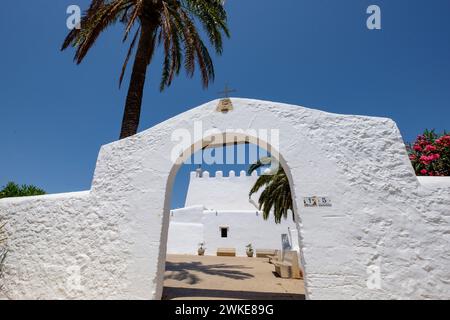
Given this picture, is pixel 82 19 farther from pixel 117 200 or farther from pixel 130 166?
pixel 117 200

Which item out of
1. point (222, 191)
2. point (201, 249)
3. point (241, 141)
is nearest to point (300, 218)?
point (241, 141)

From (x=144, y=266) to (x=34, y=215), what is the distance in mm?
2984

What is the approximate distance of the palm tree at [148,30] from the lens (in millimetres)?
7324

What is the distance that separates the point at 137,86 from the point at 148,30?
1.99 metres

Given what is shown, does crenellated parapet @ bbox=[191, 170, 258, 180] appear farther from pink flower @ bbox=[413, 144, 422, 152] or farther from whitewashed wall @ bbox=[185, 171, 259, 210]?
pink flower @ bbox=[413, 144, 422, 152]

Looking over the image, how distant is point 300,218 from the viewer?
13.8 feet

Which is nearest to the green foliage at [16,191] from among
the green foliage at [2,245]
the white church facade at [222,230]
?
the green foliage at [2,245]

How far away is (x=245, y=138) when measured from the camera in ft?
16.7

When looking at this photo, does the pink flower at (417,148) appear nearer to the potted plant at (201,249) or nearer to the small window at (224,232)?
the small window at (224,232)

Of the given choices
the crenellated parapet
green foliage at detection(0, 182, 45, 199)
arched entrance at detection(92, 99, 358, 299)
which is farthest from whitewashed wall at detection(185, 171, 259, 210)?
arched entrance at detection(92, 99, 358, 299)

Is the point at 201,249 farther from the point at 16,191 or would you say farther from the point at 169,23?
the point at 169,23

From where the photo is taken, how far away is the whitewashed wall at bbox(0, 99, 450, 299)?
3871 mm

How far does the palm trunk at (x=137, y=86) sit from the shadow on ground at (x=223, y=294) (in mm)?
4463
